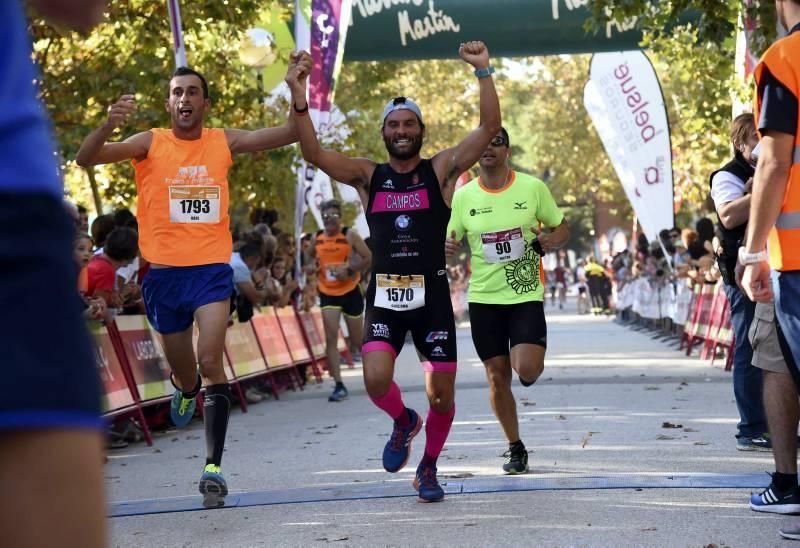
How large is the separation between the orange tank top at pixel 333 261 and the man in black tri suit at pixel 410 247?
8.10 m

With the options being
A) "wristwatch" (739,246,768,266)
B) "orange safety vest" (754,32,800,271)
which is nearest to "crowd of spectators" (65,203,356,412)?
"wristwatch" (739,246,768,266)

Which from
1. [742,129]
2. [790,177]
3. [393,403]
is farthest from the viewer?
[742,129]

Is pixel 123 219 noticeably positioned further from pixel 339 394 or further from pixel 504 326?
pixel 504 326

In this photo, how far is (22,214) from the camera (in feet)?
6.27

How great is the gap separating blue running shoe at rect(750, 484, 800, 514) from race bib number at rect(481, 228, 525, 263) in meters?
2.38

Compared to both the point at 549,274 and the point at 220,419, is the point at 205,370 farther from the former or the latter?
the point at 549,274

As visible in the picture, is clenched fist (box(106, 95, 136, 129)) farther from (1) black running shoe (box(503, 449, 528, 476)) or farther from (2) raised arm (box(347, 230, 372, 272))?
(2) raised arm (box(347, 230, 372, 272))

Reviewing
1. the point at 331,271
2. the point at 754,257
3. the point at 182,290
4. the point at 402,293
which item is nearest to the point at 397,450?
the point at 402,293

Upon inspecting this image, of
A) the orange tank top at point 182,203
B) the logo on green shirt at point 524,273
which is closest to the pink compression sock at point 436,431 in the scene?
the logo on green shirt at point 524,273

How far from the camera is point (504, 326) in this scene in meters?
8.32

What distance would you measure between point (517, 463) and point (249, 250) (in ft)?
24.5

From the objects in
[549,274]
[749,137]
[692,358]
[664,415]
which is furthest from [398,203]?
[549,274]

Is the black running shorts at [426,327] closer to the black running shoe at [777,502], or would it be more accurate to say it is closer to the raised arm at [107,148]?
the raised arm at [107,148]

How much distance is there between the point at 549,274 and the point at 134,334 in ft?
191
